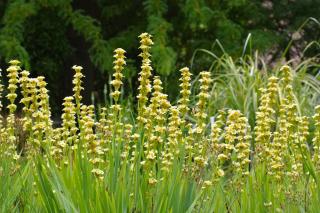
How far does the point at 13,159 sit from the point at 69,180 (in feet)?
2.26

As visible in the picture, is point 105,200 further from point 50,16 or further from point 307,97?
point 50,16

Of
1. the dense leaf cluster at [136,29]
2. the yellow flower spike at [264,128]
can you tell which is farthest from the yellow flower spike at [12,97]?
the dense leaf cluster at [136,29]

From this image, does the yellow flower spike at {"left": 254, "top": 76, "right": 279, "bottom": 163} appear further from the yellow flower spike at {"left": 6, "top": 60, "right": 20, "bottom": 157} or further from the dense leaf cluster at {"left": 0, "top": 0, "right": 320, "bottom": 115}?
the dense leaf cluster at {"left": 0, "top": 0, "right": 320, "bottom": 115}

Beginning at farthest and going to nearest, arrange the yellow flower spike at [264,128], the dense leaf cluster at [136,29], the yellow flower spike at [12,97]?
the dense leaf cluster at [136,29]
the yellow flower spike at [264,128]
the yellow flower spike at [12,97]

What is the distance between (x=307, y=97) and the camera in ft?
23.7

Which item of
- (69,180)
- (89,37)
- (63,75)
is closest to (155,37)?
(89,37)

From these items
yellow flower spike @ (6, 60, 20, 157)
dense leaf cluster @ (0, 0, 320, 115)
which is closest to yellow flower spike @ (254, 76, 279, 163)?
yellow flower spike @ (6, 60, 20, 157)

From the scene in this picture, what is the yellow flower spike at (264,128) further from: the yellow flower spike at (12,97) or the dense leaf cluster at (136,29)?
the dense leaf cluster at (136,29)

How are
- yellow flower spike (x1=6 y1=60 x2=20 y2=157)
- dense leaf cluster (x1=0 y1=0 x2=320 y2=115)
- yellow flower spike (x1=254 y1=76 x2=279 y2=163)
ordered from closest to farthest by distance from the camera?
yellow flower spike (x1=6 y1=60 x2=20 y2=157) < yellow flower spike (x1=254 y1=76 x2=279 y2=163) < dense leaf cluster (x1=0 y1=0 x2=320 y2=115)

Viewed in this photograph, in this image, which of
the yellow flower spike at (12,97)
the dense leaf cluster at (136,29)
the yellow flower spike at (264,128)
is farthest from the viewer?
the dense leaf cluster at (136,29)

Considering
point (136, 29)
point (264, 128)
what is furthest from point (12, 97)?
point (136, 29)

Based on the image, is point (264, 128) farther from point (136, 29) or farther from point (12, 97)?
point (136, 29)

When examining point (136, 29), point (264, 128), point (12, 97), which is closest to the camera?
point (12, 97)

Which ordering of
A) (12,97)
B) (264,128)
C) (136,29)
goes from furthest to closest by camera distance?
(136,29)
(264,128)
(12,97)
